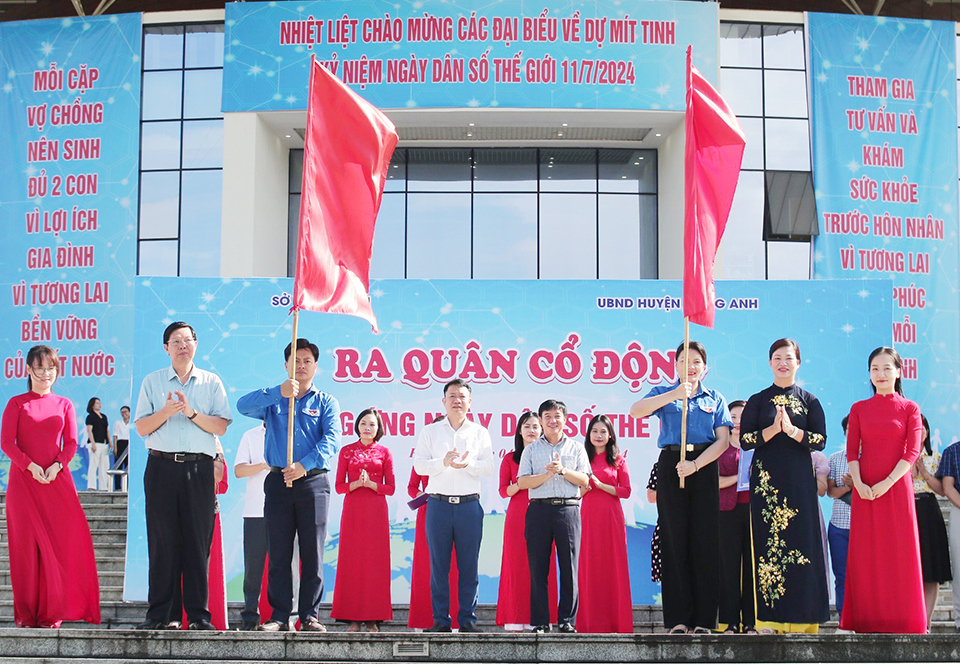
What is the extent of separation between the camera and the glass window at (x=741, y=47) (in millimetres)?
13102

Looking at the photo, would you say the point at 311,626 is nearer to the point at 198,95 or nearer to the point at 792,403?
the point at 792,403

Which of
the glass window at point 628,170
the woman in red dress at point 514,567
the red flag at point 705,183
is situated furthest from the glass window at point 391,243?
the red flag at point 705,183

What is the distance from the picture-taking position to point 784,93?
13133mm

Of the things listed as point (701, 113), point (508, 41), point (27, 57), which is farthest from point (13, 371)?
point (701, 113)

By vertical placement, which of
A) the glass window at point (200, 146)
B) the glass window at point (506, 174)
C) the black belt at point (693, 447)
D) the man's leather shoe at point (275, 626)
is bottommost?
the man's leather shoe at point (275, 626)

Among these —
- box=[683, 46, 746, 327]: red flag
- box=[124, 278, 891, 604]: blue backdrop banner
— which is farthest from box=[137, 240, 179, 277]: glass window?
box=[683, 46, 746, 327]: red flag

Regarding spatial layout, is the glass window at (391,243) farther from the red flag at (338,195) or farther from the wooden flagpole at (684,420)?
the wooden flagpole at (684,420)

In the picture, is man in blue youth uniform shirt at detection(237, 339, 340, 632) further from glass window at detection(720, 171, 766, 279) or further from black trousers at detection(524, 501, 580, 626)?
glass window at detection(720, 171, 766, 279)

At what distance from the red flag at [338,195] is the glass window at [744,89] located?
8.96 meters

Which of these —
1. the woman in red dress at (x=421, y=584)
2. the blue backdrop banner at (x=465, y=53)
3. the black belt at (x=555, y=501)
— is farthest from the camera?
the blue backdrop banner at (x=465, y=53)

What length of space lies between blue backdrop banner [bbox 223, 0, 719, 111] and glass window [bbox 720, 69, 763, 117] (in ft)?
5.33

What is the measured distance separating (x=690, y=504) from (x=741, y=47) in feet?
32.6

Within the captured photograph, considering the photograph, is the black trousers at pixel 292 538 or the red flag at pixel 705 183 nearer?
the black trousers at pixel 292 538

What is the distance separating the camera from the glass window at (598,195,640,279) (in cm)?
1345
